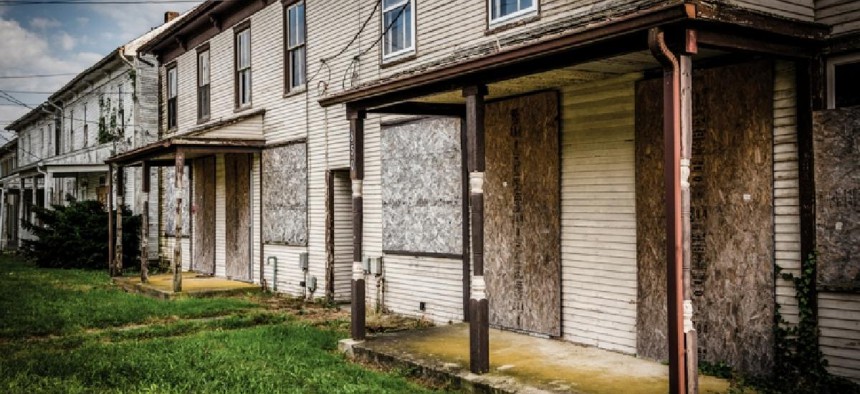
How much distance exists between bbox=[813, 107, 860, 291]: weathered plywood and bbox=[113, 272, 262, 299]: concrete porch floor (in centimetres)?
1250

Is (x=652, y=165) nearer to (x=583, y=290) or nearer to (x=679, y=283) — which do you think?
(x=583, y=290)

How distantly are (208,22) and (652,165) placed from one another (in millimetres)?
14923

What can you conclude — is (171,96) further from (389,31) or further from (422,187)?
(422,187)

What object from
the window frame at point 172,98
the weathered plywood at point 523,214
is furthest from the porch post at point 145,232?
the weathered plywood at point 523,214

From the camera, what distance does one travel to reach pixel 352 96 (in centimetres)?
986

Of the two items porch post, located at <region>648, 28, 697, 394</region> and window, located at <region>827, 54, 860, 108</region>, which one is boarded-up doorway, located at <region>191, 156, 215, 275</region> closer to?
porch post, located at <region>648, 28, 697, 394</region>

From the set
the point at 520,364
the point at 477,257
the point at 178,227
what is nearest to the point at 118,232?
the point at 178,227

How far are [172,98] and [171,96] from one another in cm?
13

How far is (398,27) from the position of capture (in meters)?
12.7

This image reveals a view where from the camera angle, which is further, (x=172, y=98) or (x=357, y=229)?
(x=172, y=98)

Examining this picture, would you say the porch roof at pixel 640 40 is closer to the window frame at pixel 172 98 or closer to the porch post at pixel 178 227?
the porch post at pixel 178 227

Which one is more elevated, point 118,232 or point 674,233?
point 674,233

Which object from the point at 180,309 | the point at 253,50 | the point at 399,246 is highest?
the point at 253,50

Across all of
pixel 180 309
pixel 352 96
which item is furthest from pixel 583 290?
pixel 180 309
